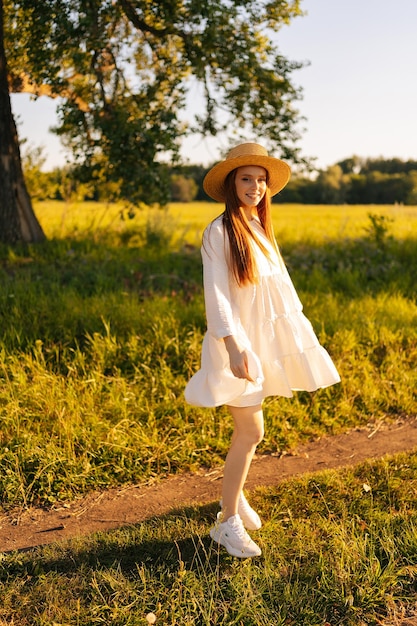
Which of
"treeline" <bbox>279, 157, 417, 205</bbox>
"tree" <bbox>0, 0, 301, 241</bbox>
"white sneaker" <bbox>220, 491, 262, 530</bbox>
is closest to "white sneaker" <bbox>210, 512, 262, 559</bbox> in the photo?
"white sneaker" <bbox>220, 491, 262, 530</bbox>

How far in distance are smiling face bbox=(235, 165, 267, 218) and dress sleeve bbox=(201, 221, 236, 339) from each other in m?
0.24

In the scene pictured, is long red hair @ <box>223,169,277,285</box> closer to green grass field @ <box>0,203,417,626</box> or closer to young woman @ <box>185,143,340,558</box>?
young woman @ <box>185,143,340,558</box>

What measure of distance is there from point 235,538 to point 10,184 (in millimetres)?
7600

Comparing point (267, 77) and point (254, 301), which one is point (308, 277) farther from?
point (254, 301)

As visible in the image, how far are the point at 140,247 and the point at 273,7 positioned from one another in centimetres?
400

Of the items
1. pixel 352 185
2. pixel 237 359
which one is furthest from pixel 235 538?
pixel 352 185

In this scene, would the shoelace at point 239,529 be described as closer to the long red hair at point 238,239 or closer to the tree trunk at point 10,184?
the long red hair at point 238,239

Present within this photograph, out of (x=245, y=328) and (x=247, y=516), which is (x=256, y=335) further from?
(x=247, y=516)

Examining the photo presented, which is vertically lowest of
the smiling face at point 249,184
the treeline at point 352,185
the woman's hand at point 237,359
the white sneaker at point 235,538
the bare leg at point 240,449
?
the white sneaker at point 235,538

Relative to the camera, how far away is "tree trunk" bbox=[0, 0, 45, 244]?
9.62m

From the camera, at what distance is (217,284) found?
3.31 metres

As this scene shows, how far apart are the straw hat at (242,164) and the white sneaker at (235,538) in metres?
1.79

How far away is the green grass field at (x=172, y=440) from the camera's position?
3.18m

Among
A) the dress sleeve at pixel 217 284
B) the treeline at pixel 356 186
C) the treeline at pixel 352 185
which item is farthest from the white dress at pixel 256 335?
the treeline at pixel 356 186
